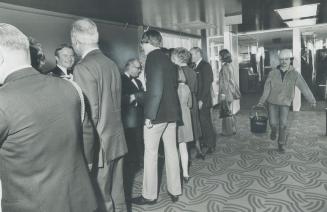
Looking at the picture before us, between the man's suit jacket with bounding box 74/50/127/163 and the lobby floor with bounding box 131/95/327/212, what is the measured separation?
1.09m

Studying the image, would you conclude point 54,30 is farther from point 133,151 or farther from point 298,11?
point 298,11

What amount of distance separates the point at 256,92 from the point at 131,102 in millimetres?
12047

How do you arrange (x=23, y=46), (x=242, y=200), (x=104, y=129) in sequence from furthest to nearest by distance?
(x=242, y=200) < (x=104, y=129) < (x=23, y=46)

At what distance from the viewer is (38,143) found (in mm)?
1245

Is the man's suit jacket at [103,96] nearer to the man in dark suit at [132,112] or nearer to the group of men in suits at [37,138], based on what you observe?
the group of men in suits at [37,138]

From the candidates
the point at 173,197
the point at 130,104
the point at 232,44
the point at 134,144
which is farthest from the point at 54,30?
the point at 232,44

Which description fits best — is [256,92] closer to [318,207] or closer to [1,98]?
[318,207]

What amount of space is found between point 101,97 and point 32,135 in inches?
45.4

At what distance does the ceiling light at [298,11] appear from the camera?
19.1 feet

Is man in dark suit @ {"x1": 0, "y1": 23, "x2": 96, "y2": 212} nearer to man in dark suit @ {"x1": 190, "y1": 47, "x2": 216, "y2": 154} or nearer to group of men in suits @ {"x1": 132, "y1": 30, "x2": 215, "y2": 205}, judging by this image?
group of men in suits @ {"x1": 132, "y1": 30, "x2": 215, "y2": 205}

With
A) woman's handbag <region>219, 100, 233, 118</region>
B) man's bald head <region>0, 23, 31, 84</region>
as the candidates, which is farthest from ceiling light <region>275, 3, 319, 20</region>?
man's bald head <region>0, 23, 31, 84</region>

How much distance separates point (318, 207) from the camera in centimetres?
304

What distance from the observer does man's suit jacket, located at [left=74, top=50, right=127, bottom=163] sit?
2268mm

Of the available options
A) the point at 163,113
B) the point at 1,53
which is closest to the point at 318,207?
the point at 163,113
